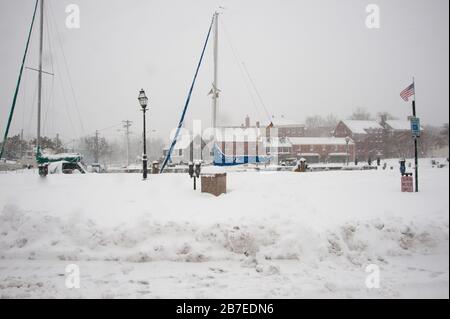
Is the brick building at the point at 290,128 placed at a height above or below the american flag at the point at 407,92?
above

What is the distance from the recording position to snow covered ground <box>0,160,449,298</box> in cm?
450

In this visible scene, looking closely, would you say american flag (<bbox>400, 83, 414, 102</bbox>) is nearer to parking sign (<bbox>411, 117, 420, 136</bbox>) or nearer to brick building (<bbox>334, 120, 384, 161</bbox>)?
parking sign (<bbox>411, 117, 420, 136</bbox>)

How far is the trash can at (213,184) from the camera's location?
792 cm

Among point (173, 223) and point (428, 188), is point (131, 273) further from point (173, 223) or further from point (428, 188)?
point (428, 188)

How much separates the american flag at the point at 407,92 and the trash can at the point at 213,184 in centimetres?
611

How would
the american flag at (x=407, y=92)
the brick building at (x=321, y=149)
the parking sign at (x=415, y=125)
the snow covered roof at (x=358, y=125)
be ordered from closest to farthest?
the parking sign at (x=415, y=125) < the american flag at (x=407, y=92) < the snow covered roof at (x=358, y=125) < the brick building at (x=321, y=149)

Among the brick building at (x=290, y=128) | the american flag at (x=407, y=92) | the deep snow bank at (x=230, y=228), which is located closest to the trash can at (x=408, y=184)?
the deep snow bank at (x=230, y=228)

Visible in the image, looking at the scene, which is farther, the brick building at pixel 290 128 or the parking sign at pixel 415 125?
the brick building at pixel 290 128

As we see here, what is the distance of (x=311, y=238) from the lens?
5.57 metres

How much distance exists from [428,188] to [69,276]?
9179 mm

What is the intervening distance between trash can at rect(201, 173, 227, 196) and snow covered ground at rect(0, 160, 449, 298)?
0.47 meters

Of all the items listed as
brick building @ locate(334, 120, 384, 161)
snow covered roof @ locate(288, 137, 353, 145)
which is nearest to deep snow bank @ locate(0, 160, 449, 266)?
brick building @ locate(334, 120, 384, 161)

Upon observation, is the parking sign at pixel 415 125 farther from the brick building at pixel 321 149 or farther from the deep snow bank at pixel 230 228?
the brick building at pixel 321 149
